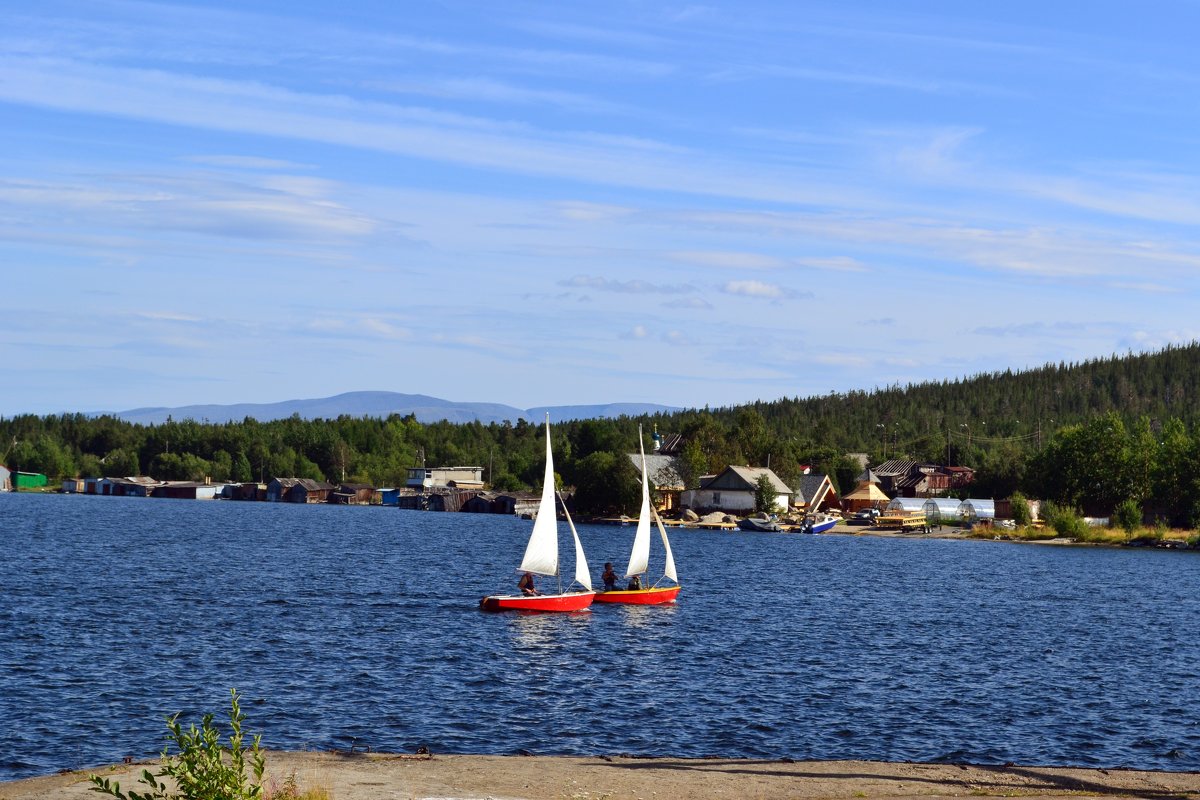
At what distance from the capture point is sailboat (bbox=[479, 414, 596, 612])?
71062mm

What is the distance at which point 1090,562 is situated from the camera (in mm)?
126750

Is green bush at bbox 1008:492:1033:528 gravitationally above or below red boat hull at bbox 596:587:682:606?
above

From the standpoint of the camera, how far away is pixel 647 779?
2859 cm

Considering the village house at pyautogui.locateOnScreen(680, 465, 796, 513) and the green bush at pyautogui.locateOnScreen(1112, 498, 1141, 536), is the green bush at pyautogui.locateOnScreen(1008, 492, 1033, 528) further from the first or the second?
the village house at pyautogui.locateOnScreen(680, 465, 796, 513)

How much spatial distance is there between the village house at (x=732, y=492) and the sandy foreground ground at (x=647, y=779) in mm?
161766

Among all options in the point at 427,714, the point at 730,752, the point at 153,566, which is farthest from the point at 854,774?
the point at 153,566

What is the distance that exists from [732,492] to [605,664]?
5602 inches

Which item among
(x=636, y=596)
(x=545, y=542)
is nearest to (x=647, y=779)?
(x=545, y=542)

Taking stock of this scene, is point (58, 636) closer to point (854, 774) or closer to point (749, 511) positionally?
point (854, 774)

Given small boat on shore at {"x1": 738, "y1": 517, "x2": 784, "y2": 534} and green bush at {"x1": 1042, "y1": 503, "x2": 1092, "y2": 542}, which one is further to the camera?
small boat on shore at {"x1": 738, "y1": 517, "x2": 784, "y2": 534}

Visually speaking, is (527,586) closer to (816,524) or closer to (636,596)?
(636,596)

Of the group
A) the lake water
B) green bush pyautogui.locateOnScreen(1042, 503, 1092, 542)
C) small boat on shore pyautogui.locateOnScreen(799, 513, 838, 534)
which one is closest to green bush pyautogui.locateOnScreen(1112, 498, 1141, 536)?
green bush pyautogui.locateOnScreen(1042, 503, 1092, 542)

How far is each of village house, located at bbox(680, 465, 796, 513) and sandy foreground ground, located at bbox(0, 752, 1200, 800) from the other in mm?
161766

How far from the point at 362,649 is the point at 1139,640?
36.9m
